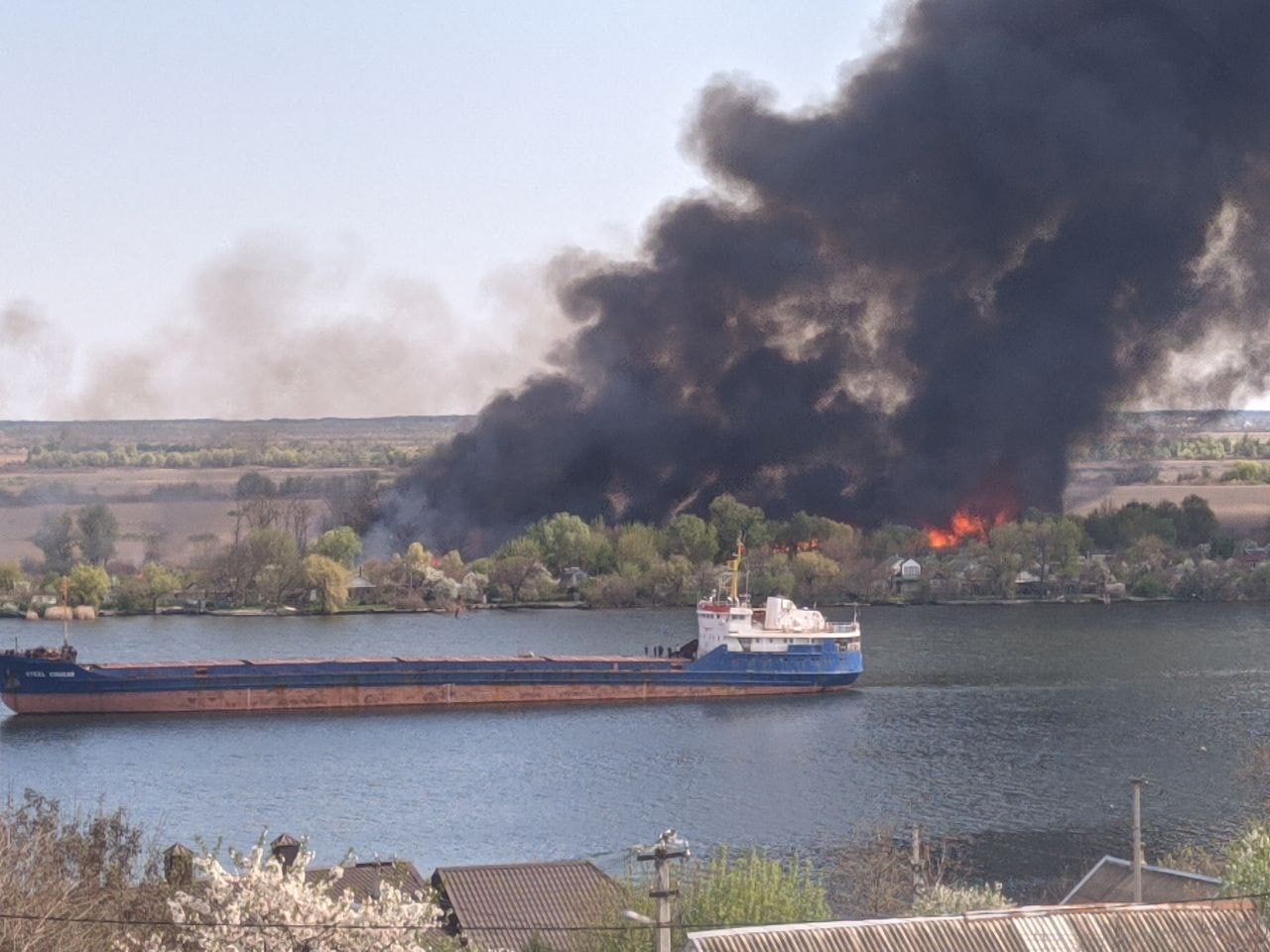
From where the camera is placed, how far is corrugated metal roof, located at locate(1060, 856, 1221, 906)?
20.5 meters

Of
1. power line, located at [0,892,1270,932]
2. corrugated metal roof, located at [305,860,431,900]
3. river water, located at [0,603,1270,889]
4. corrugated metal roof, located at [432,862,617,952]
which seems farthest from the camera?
river water, located at [0,603,1270,889]

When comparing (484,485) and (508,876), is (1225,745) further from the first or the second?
(484,485)

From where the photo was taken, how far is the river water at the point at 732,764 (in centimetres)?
3177

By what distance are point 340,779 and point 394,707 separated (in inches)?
434

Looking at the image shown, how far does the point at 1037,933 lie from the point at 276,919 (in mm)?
5568

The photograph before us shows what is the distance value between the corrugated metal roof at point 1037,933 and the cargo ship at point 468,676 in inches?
1313

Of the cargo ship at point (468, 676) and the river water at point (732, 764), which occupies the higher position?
the cargo ship at point (468, 676)

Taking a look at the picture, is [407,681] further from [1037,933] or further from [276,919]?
[1037,933]

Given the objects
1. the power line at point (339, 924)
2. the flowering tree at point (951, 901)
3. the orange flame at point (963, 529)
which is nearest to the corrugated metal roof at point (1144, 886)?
the flowering tree at point (951, 901)

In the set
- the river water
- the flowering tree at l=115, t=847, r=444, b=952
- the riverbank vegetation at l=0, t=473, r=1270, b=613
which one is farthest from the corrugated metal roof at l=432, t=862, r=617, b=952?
the riverbank vegetation at l=0, t=473, r=1270, b=613

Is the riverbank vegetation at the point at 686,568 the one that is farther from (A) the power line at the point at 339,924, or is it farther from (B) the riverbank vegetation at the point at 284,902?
(A) the power line at the point at 339,924

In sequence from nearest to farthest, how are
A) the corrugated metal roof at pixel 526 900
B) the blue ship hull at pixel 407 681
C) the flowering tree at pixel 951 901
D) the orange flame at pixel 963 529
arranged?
the flowering tree at pixel 951 901 < the corrugated metal roof at pixel 526 900 < the blue ship hull at pixel 407 681 < the orange flame at pixel 963 529

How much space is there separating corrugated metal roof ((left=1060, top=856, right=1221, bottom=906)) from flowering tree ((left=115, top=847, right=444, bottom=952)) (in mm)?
6792

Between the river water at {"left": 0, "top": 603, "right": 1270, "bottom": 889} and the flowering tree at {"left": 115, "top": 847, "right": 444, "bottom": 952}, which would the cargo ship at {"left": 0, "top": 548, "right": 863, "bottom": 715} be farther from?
the flowering tree at {"left": 115, "top": 847, "right": 444, "bottom": 952}
